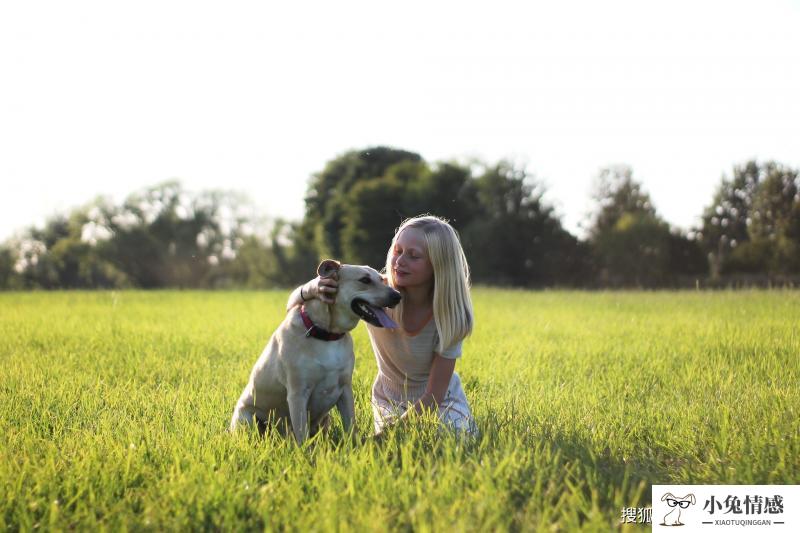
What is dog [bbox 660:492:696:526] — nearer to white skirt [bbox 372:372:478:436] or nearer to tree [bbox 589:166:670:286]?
white skirt [bbox 372:372:478:436]

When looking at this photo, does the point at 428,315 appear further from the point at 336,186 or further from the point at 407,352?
the point at 336,186

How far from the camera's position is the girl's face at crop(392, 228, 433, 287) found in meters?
4.91

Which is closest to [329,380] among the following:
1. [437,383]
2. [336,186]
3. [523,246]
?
[437,383]

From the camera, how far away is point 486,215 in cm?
3888

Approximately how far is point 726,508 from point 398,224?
1552 inches

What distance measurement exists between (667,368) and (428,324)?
363 centimetres

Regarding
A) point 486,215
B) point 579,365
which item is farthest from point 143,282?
point 579,365

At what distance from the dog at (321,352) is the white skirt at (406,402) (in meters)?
0.46

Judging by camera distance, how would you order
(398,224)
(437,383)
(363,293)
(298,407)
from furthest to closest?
(398,224) < (437,383) < (363,293) < (298,407)

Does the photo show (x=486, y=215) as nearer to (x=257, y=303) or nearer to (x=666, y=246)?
(x=666, y=246)

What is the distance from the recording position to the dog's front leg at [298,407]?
434 cm

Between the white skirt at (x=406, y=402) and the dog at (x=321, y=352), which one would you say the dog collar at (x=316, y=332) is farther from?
the white skirt at (x=406, y=402)

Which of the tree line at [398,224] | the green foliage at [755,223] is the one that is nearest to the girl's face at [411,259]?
the tree line at [398,224]

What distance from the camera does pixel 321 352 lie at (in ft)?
14.6
